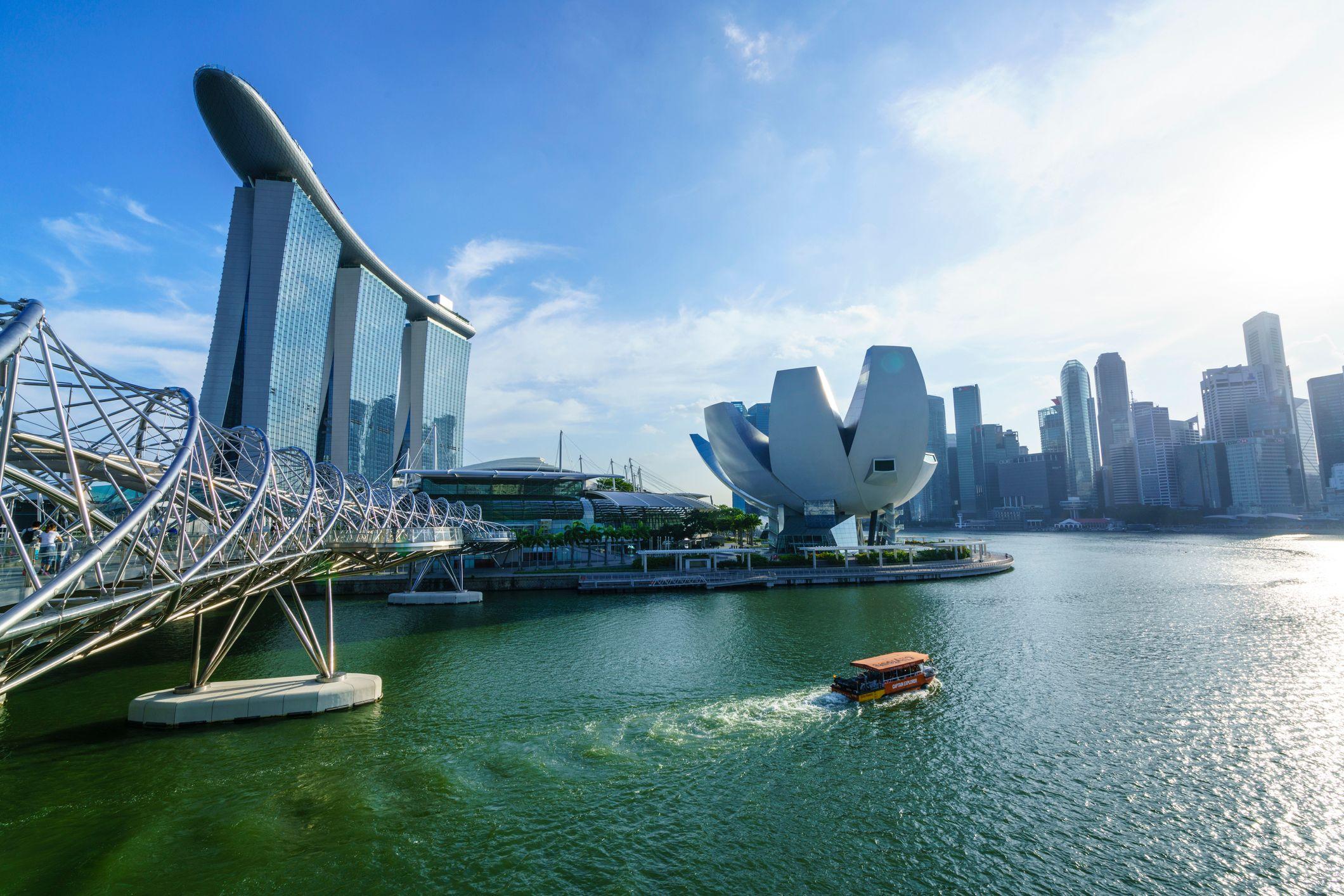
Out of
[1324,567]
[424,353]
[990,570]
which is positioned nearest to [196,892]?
[990,570]

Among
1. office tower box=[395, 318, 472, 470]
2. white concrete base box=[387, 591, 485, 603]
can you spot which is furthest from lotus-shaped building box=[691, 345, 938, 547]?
office tower box=[395, 318, 472, 470]

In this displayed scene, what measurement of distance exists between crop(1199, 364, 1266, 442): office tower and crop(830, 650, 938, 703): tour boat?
17100cm

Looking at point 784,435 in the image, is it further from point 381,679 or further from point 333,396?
point 333,396

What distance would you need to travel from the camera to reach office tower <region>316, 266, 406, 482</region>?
8550 cm

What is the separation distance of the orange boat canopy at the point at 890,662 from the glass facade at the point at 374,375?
7954 centimetres

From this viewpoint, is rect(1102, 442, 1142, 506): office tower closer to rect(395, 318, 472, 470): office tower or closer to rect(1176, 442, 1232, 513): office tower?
rect(1176, 442, 1232, 513): office tower

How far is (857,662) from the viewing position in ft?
57.9

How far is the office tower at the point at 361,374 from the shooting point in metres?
85.5

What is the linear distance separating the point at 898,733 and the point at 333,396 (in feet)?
284

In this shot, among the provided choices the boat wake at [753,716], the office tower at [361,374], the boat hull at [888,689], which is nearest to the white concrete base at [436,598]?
the boat wake at [753,716]

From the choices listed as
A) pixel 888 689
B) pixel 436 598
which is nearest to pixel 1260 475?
pixel 888 689

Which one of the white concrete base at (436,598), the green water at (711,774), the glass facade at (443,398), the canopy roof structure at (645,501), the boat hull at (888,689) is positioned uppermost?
the glass facade at (443,398)

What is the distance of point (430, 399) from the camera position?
109312 millimetres

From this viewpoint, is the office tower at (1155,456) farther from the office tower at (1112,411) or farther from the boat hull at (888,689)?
the boat hull at (888,689)
